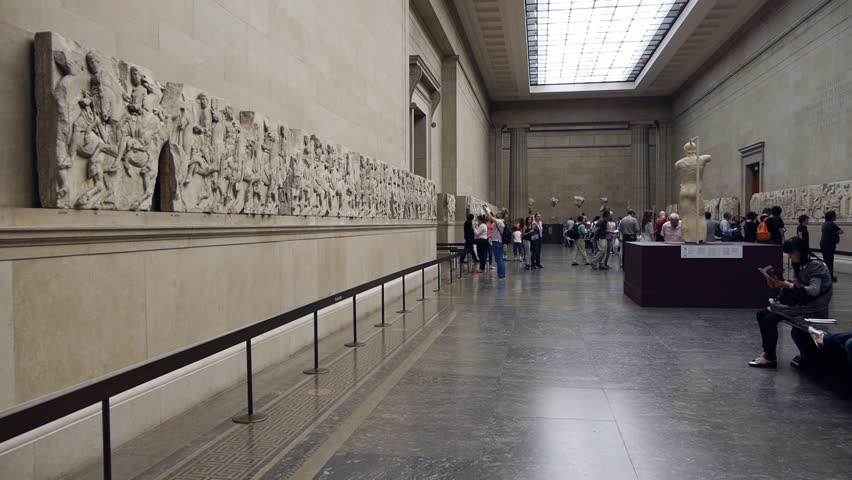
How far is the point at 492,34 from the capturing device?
Answer: 23.3 m

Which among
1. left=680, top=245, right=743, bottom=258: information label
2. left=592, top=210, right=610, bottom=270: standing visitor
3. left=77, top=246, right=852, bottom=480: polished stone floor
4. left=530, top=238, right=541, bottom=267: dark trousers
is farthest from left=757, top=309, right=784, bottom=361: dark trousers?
left=530, top=238, right=541, bottom=267: dark trousers

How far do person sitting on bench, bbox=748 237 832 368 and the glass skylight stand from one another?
17926 millimetres

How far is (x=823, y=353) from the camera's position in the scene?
554 centimetres

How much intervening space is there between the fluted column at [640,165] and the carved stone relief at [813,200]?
13.5 m

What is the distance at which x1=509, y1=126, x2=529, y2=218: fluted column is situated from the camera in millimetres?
35375

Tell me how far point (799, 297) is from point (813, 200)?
1430cm

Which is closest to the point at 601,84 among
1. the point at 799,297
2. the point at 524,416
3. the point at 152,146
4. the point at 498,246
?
the point at 498,246

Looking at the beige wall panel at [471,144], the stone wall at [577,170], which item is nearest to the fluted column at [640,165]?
the stone wall at [577,170]

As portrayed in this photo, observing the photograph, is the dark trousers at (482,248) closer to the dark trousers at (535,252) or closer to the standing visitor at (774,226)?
the dark trousers at (535,252)

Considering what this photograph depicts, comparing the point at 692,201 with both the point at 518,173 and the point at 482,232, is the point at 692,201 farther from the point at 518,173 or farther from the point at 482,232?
the point at 518,173

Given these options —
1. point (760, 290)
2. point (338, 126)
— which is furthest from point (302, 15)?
point (760, 290)

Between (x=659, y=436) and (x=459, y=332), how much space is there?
3896 millimetres

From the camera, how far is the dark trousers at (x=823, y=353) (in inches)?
188

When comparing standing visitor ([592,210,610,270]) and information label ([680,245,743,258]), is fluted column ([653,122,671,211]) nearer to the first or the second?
standing visitor ([592,210,610,270])
